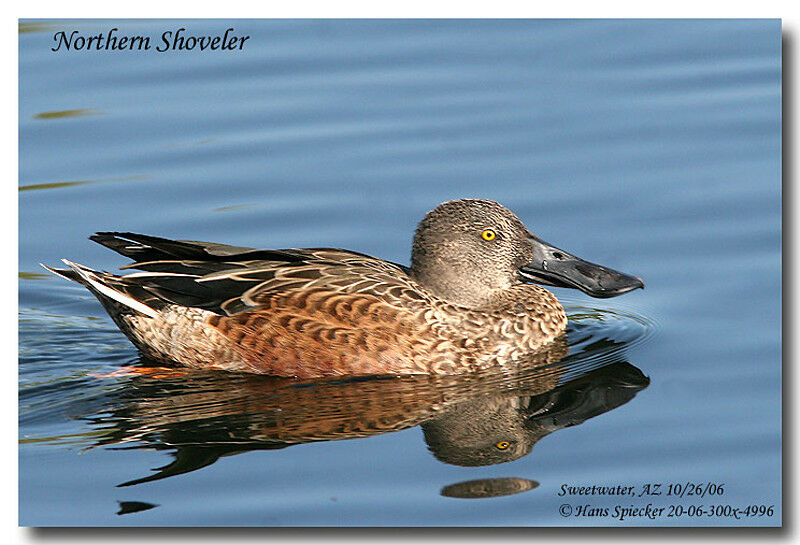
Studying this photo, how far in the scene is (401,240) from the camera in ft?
39.6

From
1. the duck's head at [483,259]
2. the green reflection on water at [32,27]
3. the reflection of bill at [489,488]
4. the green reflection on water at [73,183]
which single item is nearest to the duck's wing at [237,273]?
the duck's head at [483,259]

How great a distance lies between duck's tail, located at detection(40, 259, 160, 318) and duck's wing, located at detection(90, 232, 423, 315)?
0.15ft

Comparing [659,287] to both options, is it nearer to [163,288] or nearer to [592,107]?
[592,107]

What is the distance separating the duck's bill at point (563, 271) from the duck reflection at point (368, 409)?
1.86 feet

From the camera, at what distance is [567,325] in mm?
11492

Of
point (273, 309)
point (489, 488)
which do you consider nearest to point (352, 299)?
point (273, 309)

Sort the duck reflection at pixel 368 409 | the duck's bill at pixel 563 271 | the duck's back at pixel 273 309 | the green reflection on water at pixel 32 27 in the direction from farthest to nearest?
1. the duck's bill at pixel 563 271
2. the duck's back at pixel 273 309
3. the green reflection on water at pixel 32 27
4. the duck reflection at pixel 368 409

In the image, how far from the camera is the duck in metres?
10.4

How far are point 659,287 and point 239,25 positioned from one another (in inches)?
148

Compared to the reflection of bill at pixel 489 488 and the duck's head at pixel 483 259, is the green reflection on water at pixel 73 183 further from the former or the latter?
the reflection of bill at pixel 489 488

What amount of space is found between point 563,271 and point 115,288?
3358 millimetres

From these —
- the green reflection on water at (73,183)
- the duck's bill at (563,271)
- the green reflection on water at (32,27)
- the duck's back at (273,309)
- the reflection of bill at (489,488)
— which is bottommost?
the reflection of bill at (489,488)

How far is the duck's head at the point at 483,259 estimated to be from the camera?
35.7 feet
